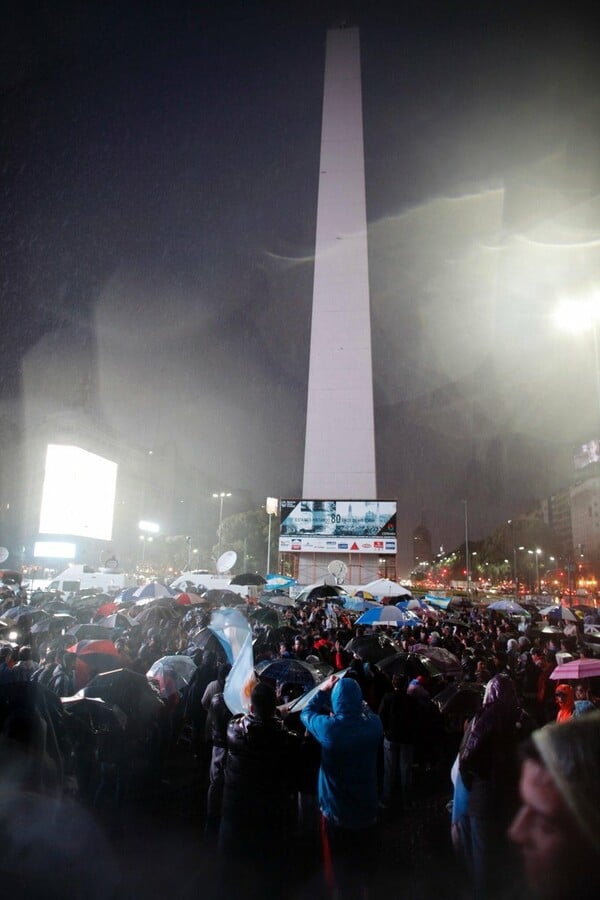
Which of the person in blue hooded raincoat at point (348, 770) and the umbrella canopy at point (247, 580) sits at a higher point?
the umbrella canopy at point (247, 580)

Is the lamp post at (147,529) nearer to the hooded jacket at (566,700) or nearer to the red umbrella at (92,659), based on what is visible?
the red umbrella at (92,659)

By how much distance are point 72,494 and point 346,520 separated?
29.7 meters

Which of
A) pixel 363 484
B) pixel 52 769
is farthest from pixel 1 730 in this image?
pixel 363 484

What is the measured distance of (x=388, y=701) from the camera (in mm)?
6617

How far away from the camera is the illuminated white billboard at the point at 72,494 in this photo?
54719 millimetres

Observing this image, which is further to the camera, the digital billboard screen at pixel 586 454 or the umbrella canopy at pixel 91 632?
the digital billboard screen at pixel 586 454

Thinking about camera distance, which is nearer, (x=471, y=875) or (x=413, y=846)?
(x=471, y=875)

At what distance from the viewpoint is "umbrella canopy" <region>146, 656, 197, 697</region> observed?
718 centimetres

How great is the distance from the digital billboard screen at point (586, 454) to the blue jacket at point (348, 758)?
132022mm

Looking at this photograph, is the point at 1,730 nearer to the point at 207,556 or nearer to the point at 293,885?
the point at 293,885

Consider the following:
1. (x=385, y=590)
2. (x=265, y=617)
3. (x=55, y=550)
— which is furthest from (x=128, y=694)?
(x=55, y=550)

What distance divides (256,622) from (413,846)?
11.2 metres

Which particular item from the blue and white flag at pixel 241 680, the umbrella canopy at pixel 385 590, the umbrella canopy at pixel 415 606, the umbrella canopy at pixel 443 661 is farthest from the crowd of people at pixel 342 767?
the umbrella canopy at pixel 415 606

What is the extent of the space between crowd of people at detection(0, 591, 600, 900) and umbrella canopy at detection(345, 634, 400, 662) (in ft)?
4.40
